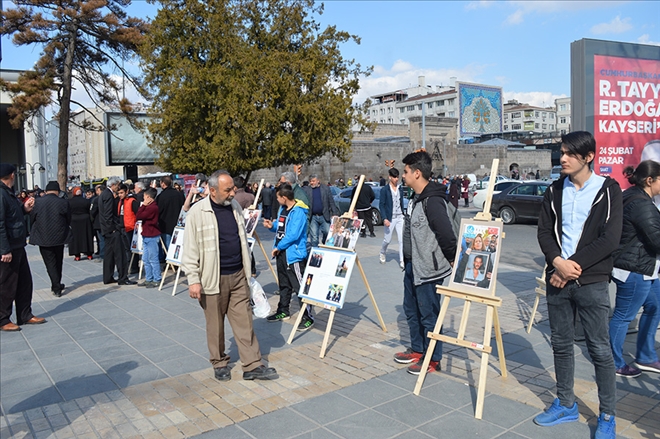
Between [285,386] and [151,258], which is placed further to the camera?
[151,258]

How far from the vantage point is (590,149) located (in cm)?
374

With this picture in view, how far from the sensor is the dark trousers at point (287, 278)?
6.87 m

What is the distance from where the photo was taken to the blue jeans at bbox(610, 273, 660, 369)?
16.0 feet

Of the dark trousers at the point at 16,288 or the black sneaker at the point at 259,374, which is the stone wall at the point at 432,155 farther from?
the black sneaker at the point at 259,374

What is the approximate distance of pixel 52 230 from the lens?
29.0ft

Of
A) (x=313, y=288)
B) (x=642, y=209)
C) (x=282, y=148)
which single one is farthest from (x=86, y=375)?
(x=282, y=148)

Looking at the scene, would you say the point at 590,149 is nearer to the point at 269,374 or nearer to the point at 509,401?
the point at 509,401

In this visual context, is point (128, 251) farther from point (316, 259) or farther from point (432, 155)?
point (432, 155)

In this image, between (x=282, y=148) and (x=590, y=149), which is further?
(x=282, y=148)

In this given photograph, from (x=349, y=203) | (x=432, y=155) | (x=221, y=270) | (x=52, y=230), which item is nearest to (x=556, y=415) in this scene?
(x=221, y=270)

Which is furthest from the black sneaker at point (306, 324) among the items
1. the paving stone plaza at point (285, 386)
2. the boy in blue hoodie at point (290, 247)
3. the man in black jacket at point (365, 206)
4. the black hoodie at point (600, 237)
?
the man in black jacket at point (365, 206)

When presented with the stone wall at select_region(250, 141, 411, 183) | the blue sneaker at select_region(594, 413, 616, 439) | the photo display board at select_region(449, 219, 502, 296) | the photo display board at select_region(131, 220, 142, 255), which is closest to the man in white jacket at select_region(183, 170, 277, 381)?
the photo display board at select_region(449, 219, 502, 296)

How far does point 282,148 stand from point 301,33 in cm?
295

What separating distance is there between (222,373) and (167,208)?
622 centimetres
